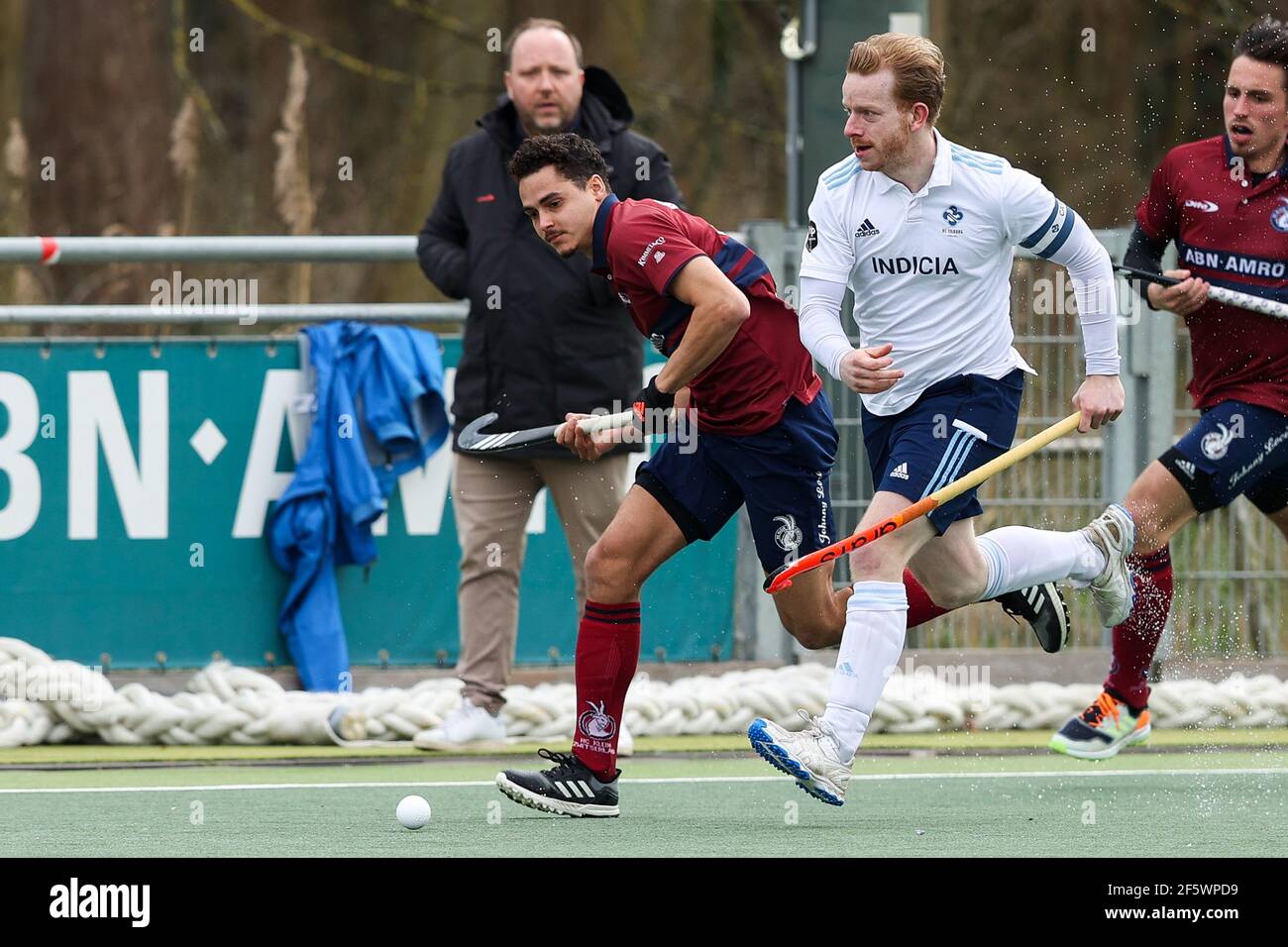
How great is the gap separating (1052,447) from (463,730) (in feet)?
8.67

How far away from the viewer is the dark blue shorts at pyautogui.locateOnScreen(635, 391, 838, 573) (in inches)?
257

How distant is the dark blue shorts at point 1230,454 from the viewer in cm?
733

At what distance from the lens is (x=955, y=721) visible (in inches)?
345

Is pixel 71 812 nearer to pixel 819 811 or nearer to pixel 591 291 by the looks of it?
pixel 819 811

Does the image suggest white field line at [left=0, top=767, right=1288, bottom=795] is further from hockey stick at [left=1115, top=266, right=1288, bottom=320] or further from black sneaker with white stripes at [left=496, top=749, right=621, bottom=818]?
hockey stick at [left=1115, top=266, right=1288, bottom=320]

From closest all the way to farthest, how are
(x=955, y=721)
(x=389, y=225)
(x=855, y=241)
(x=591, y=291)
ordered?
(x=855, y=241)
(x=591, y=291)
(x=955, y=721)
(x=389, y=225)

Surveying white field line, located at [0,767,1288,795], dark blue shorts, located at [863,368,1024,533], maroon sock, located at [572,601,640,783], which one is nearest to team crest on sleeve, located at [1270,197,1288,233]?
dark blue shorts, located at [863,368,1024,533]

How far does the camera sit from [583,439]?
21.3ft

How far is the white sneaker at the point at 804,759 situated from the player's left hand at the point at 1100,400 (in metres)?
1.18

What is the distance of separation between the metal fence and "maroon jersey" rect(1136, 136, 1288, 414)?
5.00ft

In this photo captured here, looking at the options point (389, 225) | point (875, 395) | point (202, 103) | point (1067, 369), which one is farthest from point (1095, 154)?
point (875, 395)

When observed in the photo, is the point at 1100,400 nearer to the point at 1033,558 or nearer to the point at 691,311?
the point at 1033,558

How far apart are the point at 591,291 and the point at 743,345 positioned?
5.54 feet

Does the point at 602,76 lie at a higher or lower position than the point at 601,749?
higher
